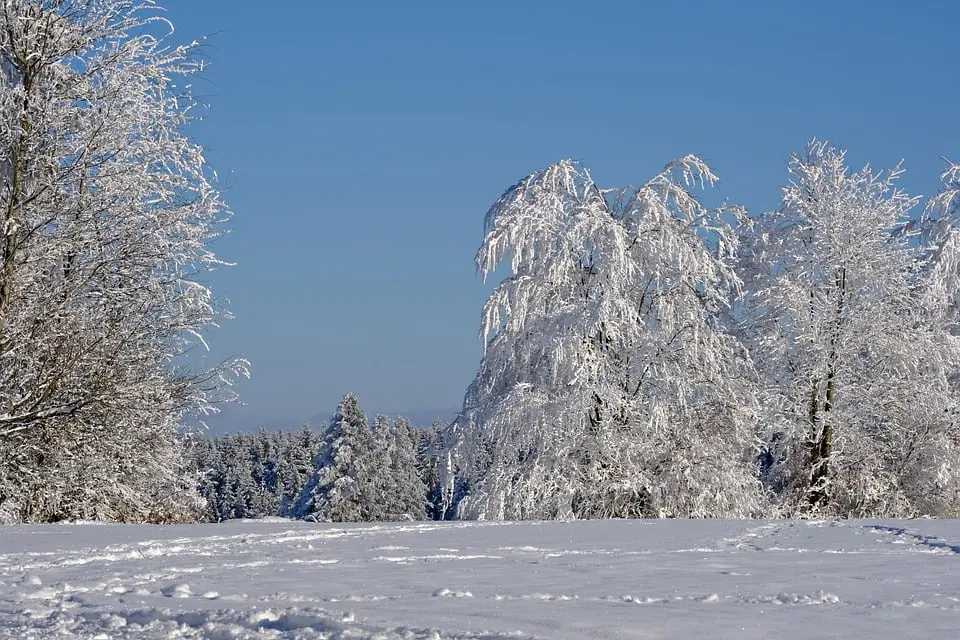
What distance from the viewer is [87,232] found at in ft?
36.8

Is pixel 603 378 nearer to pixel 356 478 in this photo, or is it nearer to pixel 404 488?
pixel 356 478

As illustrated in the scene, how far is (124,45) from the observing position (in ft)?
38.5

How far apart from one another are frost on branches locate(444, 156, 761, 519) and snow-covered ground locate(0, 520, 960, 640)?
15.9 feet

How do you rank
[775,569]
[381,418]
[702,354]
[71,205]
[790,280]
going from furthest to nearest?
1. [381,418]
2. [790,280]
3. [702,354]
4. [71,205]
5. [775,569]

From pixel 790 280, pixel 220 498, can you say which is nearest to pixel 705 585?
pixel 790 280

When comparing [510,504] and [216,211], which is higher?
[216,211]

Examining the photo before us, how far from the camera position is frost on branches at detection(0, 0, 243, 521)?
36.3ft

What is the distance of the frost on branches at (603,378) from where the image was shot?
611 inches

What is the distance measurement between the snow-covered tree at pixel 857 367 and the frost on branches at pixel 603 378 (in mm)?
1050

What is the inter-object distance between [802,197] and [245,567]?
1325 cm

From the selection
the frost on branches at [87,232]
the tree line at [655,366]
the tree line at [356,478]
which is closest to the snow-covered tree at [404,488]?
the tree line at [356,478]

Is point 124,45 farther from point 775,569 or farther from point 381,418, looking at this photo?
point 381,418

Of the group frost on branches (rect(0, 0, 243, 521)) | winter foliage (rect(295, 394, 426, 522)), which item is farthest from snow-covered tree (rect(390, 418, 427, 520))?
frost on branches (rect(0, 0, 243, 521))

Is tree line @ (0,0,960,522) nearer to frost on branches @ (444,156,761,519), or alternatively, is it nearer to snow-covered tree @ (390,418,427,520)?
frost on branches @ (444,156,761,519)
